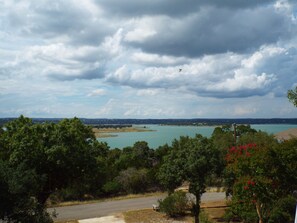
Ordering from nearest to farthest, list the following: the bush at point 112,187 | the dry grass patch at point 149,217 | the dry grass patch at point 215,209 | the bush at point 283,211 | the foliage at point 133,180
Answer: the bush at point 283,211 < the dry grass patch at point 149,217 < the dry grass patch at point 215,209 < the bush at point 112,187 < the foliage at point 133,180

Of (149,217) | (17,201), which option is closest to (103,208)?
(149,217)

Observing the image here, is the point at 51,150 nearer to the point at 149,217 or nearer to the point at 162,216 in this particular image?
the point at 149,217

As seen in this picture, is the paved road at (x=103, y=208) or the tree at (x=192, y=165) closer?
the tree at (x=192, y=165)

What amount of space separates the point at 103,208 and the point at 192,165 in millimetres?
11306

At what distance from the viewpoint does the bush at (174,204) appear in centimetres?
2511

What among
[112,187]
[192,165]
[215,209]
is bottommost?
[215,209]

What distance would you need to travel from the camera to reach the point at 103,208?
29.0 meters

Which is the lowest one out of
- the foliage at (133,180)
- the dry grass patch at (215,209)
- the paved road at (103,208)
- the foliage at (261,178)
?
the paved road at (103,208)

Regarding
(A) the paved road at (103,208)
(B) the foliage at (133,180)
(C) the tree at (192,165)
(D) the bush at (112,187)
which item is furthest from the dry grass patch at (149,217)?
(B) the foliage at (133,180)

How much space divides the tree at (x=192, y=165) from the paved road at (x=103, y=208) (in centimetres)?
774

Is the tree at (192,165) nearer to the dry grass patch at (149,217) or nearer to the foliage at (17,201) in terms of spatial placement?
the dry grass patch at (149,217)

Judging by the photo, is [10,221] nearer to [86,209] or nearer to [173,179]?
[173,179]

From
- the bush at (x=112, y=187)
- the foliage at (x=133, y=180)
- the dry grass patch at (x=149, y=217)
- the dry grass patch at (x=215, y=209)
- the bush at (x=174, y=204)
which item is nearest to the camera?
the dry grass patch at (x=149, y=217)

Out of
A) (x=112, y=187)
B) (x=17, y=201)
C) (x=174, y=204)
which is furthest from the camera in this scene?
(x=112, y=187)
